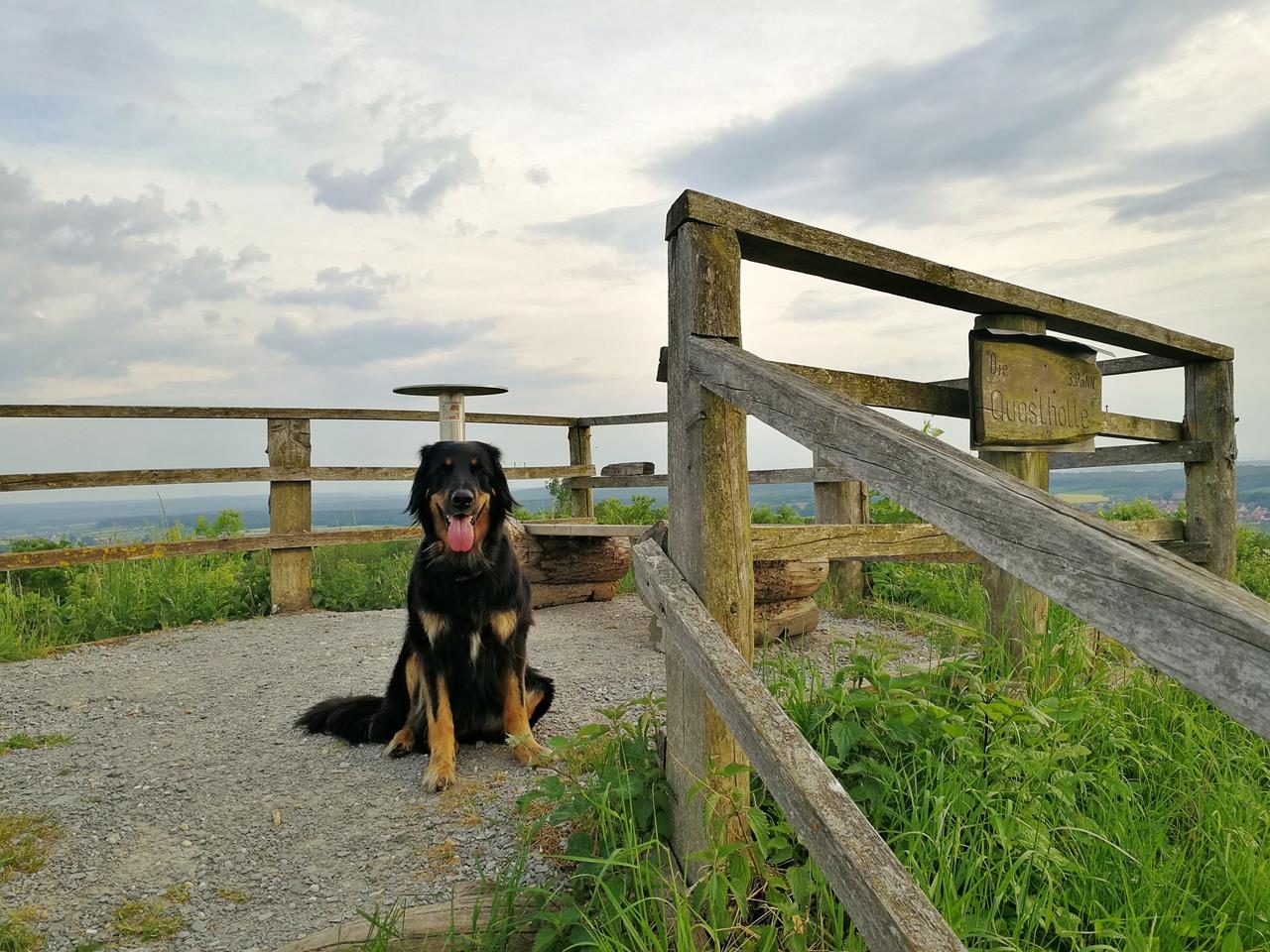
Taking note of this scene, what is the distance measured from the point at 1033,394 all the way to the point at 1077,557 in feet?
8.33

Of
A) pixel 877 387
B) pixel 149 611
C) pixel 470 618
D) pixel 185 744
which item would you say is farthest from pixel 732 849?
pixel 149 611

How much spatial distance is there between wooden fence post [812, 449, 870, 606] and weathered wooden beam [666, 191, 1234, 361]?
3859mm

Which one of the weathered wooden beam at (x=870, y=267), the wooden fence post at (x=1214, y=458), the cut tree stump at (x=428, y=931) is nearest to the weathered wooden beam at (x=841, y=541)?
the weathered wooden beam at (x=870, y=267)

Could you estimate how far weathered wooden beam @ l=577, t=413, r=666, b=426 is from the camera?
30.5 feet

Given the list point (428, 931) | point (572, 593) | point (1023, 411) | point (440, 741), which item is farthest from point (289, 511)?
point (1023, 411)

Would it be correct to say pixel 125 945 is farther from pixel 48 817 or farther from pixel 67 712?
pixel 67 712

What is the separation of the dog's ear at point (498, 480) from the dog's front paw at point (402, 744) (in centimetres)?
121

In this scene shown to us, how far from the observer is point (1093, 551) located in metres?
1.12

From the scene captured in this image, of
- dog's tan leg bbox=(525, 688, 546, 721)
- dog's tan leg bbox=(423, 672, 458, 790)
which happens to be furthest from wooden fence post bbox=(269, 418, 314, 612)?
dog's tan leg bbox=(423, 672, 458, 790)

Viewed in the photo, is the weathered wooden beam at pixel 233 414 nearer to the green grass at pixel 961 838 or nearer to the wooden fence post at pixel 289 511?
the wooden fence post at pixel 289 511

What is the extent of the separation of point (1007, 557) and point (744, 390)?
913 millimetres

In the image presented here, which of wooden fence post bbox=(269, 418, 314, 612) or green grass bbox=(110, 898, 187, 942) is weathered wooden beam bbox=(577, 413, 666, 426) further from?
green grass bbox=(110, 898, 187, 942)

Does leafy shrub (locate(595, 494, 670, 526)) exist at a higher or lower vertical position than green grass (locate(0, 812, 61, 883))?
higher

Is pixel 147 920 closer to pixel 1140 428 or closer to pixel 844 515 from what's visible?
pixel 1140 428
